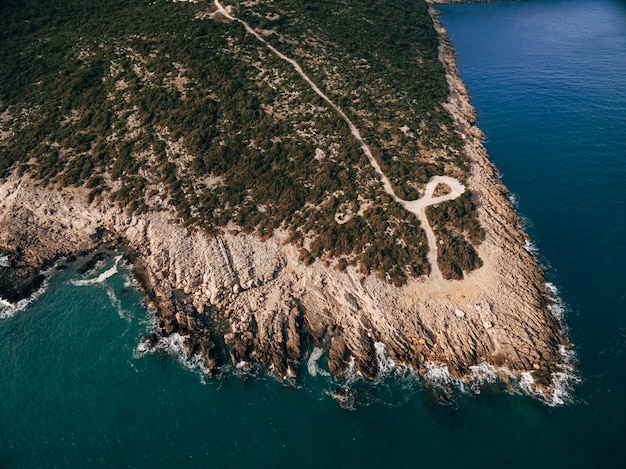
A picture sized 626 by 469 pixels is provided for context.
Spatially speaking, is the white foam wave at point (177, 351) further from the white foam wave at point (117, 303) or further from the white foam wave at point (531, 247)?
the white foam wave at point (531, 247)

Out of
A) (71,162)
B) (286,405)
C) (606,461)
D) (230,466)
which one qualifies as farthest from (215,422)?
(71,162)

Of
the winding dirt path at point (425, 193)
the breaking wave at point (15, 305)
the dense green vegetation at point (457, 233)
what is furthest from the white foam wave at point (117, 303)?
the dense green vegetation at point (457, 233)

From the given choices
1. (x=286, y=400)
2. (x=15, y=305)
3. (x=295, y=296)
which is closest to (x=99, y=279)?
(x=15, y=305)

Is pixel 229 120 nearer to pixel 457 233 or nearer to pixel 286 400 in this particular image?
pixel 457 233

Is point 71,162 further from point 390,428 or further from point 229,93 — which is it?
point 390,428

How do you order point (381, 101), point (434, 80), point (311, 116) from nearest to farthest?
point (311, 116)
point (381, 101)
point (434, 80)
